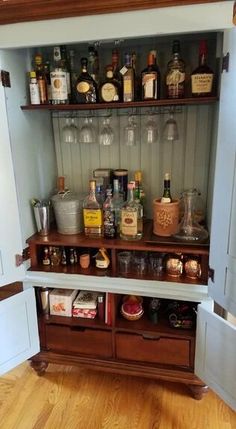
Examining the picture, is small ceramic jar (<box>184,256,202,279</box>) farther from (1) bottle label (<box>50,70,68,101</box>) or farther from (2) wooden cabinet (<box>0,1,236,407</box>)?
(1) bottle label (<box>50,70,68,101</box>)

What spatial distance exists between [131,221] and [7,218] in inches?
22.4

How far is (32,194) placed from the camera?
5.13 feet

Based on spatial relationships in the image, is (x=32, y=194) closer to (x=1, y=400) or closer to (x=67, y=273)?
(x=67, y=273)

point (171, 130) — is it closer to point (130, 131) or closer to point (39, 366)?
point (130, 131)

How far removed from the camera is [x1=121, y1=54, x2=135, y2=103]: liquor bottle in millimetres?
1334

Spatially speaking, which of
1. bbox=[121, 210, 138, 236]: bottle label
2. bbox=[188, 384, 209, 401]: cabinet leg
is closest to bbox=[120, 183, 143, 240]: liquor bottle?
bbox=[121, 210, 138, 236]: bottle label

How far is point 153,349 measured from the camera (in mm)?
1519

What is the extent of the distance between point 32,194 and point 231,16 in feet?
3.67

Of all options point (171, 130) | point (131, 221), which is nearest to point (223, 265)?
point (131, 221)

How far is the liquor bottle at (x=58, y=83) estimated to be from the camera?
53.8 inches

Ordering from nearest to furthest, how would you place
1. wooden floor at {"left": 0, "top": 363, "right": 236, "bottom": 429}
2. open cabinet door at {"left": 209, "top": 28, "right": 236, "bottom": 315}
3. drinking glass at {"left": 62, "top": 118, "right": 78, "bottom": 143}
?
open cabinet door at {"left": 209, "top": 28, "right": 236, "bottom": 315}, wooden floor at {"left": 0, "top": 363, "right": 236, "bottom": 429}, drinking glass at {"left": 62, "top": 118, "right": 78, "bottom": 143}

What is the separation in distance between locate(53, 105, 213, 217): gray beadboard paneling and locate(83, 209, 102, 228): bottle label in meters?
0.32

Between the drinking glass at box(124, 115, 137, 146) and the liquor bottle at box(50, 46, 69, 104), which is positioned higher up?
the liquor bottle at box(50, 46, 69, 104)

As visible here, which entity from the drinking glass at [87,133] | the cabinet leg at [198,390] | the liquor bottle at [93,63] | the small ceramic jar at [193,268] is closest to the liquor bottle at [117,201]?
the drinking glass at [87,133]
